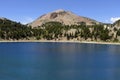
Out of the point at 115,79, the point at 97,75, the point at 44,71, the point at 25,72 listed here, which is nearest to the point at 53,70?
the point at 44,71

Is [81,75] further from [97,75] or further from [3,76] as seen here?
[3,76]

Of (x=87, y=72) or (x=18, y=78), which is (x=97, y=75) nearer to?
(x=87, y=72)

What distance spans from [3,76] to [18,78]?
18.4 ft

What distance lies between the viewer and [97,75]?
9031cm

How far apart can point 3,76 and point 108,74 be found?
106 feet

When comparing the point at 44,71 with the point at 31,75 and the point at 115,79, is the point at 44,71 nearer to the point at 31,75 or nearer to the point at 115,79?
the point at 31,75

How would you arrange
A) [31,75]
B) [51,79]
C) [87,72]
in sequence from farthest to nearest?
[87,72]
[31,75]
[51,79]

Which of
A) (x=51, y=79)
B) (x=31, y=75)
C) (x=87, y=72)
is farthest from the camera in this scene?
(x=87, y=72)

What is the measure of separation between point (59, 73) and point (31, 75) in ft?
30.3

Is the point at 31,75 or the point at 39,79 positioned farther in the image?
the point at 31,75

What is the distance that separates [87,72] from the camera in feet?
317

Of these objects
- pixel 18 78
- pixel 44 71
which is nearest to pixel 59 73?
pixel 44 71

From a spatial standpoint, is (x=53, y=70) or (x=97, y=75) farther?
(x=53, y=70)

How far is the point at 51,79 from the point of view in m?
82.3
